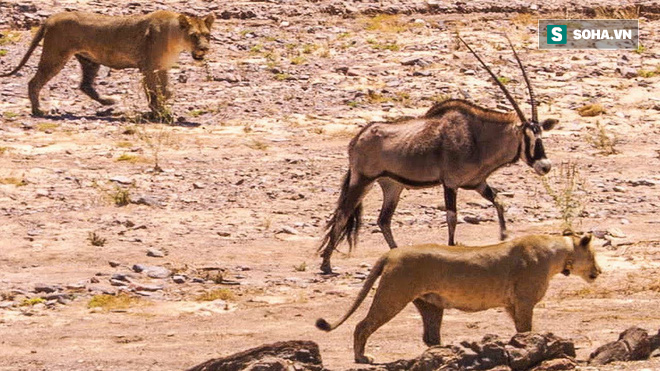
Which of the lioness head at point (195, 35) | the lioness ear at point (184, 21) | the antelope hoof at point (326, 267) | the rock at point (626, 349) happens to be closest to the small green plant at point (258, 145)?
the lioness head at point (195, 35)

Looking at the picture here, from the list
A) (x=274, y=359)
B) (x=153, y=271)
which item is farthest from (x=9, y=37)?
(x=274, y=359)

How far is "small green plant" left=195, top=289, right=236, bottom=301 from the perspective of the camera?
17.5 meters

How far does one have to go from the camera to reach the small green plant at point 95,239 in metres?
19.7

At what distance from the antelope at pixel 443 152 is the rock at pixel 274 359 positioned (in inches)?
201

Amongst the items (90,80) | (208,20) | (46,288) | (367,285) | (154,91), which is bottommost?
(46,288)

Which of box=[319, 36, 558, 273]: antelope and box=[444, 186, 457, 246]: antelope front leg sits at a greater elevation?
box=[319, 36, 558, 273]: antelope

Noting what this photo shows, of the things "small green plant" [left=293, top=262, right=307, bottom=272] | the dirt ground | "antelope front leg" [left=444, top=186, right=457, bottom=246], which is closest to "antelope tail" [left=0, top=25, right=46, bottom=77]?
the dirt ground

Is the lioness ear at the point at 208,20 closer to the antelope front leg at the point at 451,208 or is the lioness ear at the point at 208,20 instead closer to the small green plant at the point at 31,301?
the antelope front leg at the point at 451,208

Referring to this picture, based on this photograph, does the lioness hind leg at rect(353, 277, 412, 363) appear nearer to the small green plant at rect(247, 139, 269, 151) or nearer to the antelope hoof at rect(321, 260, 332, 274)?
the antelope hoof at rect(321, 260, 332, 274)

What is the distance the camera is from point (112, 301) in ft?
56.6


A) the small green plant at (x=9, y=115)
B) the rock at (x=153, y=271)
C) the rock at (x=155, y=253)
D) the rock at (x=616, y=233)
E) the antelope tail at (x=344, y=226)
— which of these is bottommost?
the rock at (x=153, y=271)

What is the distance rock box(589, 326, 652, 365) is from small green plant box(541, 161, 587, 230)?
5804mm

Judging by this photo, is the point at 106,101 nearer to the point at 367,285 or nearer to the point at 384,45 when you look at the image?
the point at 384,45

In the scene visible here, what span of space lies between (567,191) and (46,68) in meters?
9.42
